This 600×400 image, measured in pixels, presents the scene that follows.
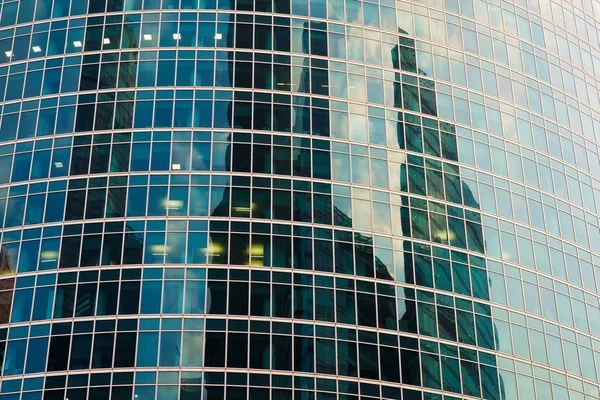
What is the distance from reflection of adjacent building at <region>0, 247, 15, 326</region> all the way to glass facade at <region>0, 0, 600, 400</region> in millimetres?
210

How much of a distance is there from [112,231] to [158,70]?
42.5 ft

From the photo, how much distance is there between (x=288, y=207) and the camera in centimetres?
7338

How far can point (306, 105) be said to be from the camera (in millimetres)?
77625

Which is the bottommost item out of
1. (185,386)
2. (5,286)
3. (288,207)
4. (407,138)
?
(5,286)

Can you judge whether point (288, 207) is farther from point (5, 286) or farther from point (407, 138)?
point (5, 286)

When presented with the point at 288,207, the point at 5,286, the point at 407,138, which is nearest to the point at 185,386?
the point at 288,207

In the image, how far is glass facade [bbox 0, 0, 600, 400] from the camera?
6894cm

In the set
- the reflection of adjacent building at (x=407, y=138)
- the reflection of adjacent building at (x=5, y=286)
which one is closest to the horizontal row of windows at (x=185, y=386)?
the reflection of adjacent building at (x=5, y=286)

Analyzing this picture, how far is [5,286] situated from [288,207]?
19367mm

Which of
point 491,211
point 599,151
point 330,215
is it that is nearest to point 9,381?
point 330,215

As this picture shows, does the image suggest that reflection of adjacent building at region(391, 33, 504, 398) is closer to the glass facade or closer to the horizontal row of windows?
the glass facade

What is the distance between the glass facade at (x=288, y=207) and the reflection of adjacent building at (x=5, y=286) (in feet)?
0.69

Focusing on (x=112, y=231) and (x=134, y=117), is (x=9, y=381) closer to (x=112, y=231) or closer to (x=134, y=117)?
(x=112, y=231)

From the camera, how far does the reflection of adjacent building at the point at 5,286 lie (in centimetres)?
7069
